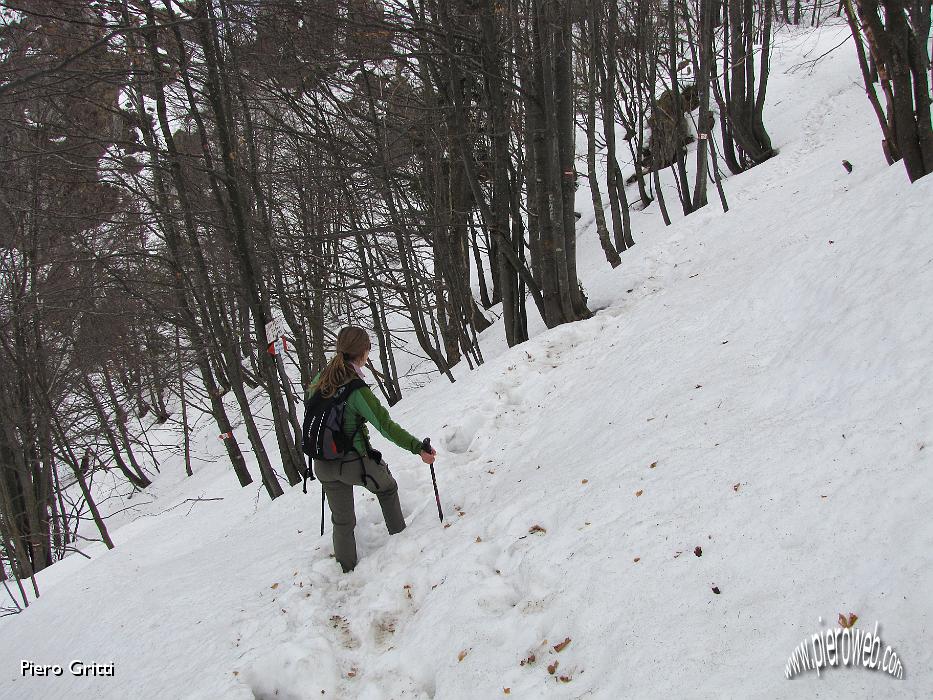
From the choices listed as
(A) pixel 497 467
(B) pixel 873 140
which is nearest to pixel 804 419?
(A) pixel 497 467

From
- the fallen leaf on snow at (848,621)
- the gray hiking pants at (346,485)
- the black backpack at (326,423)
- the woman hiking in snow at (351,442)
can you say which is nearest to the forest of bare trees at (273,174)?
the woman hiking in snow at (351,442)

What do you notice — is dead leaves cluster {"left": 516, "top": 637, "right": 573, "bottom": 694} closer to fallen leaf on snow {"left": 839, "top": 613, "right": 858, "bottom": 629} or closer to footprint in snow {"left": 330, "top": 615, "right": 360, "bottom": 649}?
fallen leaf on snow {"left": 839, "top": 613, "right": 858, "bottom": 629}

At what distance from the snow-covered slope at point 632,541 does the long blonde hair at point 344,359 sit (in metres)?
1.43

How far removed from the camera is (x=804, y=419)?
12.7ft

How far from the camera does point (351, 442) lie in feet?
15.5

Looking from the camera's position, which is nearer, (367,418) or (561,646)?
(561,646)

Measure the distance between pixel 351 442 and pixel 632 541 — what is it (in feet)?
7.26

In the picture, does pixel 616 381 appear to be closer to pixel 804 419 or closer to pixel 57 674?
pixel 804 419

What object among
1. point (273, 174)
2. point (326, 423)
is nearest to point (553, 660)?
point (326, 423)

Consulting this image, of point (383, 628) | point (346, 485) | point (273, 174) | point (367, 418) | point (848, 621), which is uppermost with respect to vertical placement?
point (273, 174)

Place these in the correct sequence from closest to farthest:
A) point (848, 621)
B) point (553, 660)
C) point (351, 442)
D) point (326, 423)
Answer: point (848, 621) < point (553, 660) < point (326, 423) < point (351, 442)

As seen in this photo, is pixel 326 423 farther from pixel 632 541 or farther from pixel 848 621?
pixel 848 621

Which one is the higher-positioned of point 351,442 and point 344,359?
point 344,359

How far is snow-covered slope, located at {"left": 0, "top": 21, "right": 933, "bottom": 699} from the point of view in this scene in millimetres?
2742
